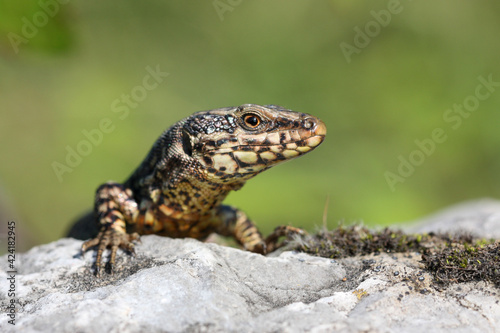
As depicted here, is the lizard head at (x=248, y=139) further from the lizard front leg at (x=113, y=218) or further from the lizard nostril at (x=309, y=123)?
the lizard front leg at (x=113, y=218)

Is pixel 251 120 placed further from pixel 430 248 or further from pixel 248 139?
pixel 430 248

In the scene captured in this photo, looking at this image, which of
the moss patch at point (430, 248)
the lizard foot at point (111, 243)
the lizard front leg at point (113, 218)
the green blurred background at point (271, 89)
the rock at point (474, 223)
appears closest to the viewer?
the moss patch at point (430, 248)

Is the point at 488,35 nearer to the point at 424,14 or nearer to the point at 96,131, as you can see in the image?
the point at 424,14

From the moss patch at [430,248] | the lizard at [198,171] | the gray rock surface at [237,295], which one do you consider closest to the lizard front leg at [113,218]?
the lizard at [198,171]

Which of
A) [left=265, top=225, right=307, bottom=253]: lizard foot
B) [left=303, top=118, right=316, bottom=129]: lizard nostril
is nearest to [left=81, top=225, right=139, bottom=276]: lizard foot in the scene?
[left=265, top=225, right=307, bottom=253]: lizard foot

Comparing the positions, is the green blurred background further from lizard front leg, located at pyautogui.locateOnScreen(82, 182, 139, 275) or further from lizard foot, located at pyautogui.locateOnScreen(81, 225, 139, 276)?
lizard foot, located at pyautogui.locateOnScreen(81, 225, 139, 276)

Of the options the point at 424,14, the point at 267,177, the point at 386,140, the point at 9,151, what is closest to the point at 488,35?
the point at 424,14
